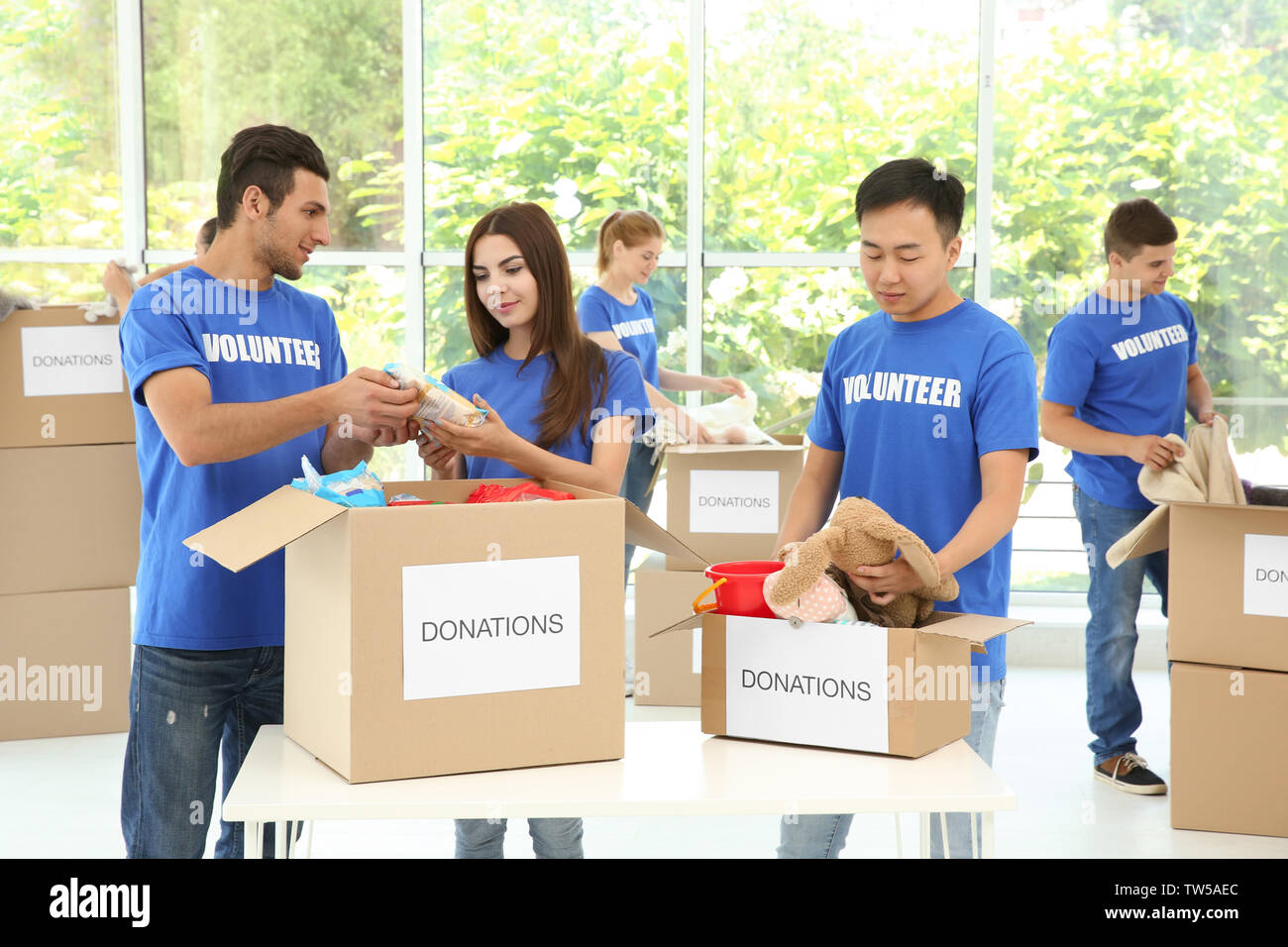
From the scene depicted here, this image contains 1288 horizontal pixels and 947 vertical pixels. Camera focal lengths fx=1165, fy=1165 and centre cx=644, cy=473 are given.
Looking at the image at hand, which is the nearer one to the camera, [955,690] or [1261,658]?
[955,690]

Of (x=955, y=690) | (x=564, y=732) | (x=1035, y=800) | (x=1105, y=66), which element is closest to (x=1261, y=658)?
(x=1035, y=800)

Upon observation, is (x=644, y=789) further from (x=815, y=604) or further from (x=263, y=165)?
(x=263, y=165)

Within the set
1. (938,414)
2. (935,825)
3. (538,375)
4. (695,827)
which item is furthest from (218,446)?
(695,827)

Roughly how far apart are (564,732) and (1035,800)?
2.06m

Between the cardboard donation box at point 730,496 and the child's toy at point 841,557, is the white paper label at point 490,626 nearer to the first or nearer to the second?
the child's toy at point 841,557

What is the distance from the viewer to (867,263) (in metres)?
1.77

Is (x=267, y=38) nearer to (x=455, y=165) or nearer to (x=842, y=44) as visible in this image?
(x=455, y=165)

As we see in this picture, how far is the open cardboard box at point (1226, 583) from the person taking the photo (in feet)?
8.37

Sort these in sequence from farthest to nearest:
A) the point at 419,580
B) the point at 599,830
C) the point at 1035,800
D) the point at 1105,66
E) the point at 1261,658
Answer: the point at 1105,66
the point at 1035,800
the point at 599,830
the point at 1261,658
the point at 419,580

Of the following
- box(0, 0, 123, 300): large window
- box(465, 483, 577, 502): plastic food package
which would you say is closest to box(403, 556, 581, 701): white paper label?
box(465, 483, 577, 502): plastic food package

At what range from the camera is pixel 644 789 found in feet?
4.48

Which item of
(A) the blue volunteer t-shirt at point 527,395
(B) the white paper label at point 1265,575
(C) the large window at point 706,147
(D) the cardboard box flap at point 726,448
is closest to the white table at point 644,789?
(A) the blue volunteer t-shirt at point 527,395

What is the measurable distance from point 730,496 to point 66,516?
2.03 meters

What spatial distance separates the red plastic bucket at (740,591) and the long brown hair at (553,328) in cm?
52
